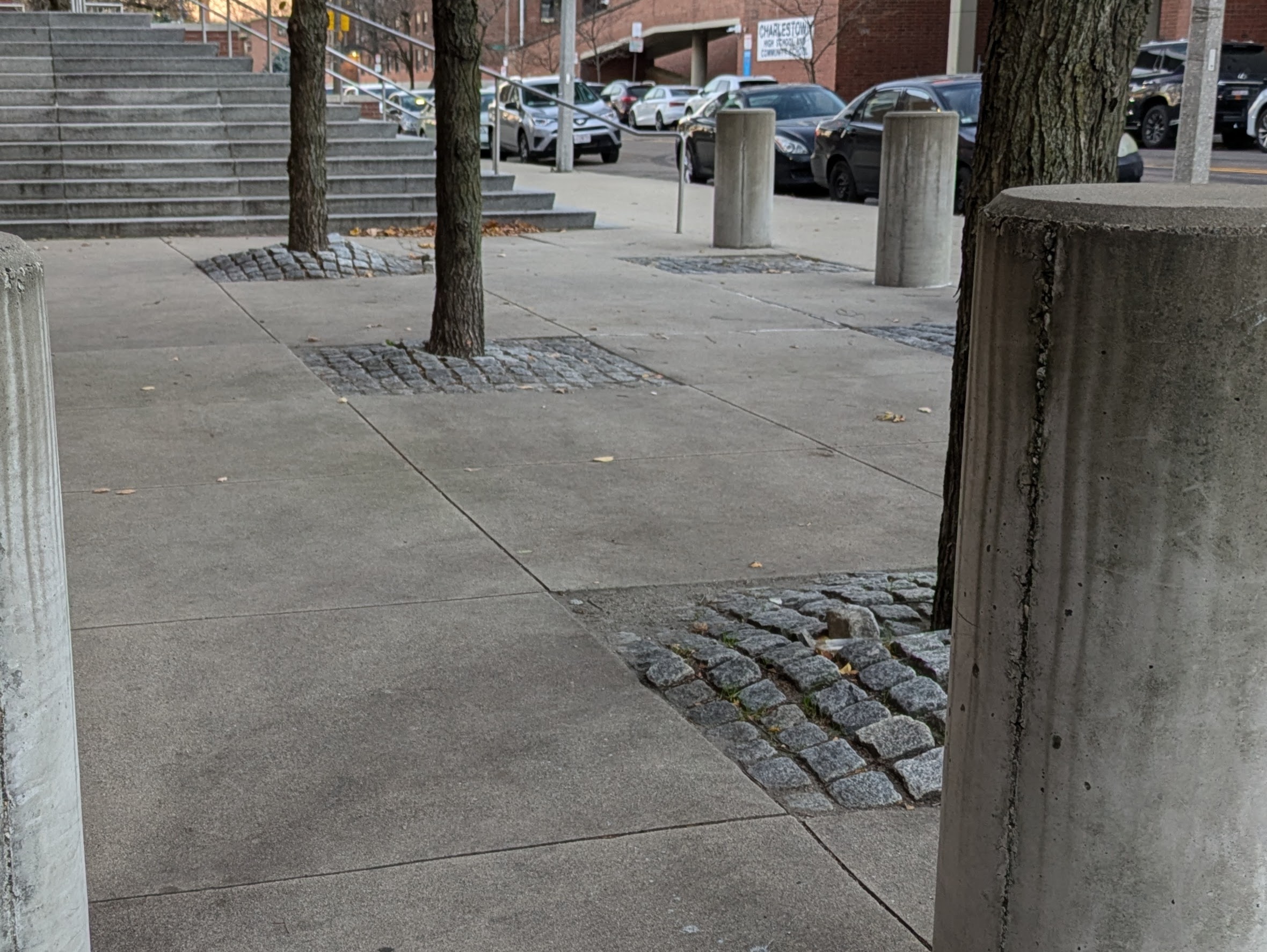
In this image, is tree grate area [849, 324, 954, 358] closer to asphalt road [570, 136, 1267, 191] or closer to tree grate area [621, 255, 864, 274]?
tree grate area [621, 255, 864, 274]

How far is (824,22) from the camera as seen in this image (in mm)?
48750

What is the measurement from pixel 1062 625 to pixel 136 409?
614 cm

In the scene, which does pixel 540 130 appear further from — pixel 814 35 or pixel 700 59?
pixel 700 59

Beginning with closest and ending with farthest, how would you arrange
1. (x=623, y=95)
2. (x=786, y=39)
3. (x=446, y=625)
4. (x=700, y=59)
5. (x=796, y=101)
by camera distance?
(x=446, y=625) < (x=796, y=101) < (x=786, y=39) < (x=623, y=95) < (x=700, y=59)

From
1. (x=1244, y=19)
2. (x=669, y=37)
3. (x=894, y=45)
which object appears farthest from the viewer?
(x=669, y=37)

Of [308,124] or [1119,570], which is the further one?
[308,124]

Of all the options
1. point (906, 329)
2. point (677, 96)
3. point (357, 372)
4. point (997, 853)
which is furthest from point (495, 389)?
point (677, 96)

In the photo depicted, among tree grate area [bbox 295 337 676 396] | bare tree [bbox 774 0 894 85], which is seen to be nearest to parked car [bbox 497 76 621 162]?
bare tree [bbox 774 0 894 85]

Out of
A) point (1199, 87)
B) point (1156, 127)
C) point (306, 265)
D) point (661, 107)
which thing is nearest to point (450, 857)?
point (1199, 87)

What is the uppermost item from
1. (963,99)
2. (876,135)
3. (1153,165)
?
(963,99)

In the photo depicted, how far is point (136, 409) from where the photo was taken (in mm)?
7559

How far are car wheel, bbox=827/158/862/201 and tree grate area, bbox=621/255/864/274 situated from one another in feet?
21.2

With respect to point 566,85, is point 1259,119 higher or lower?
lower

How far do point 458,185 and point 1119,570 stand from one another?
6.93 metres
